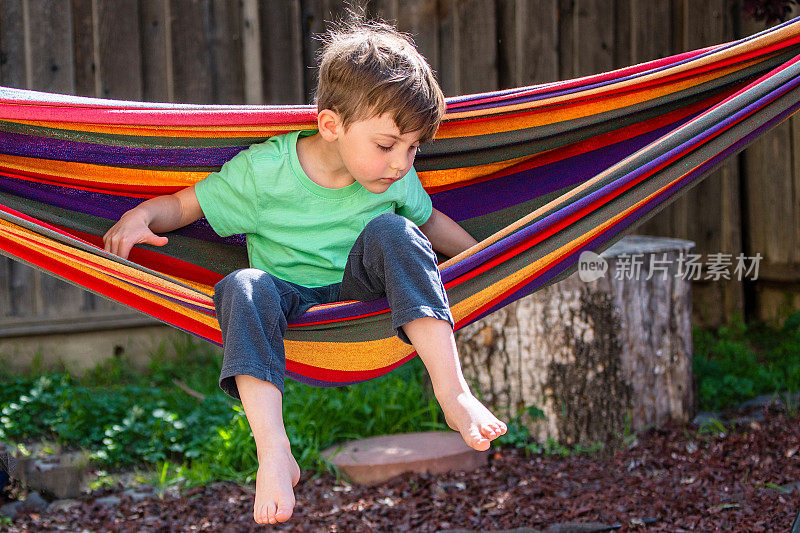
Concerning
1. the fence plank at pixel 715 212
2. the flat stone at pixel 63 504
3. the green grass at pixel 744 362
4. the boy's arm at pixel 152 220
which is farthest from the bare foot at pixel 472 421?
the fence plank at pixel 715 212

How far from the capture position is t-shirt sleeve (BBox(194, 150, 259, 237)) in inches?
75.4

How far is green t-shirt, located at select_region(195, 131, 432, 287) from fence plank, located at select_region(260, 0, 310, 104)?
1.98 meters

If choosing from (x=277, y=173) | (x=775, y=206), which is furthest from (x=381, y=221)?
(x=775, y=206)

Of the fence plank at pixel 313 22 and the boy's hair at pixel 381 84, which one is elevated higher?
the fence plank at pixel 313 22

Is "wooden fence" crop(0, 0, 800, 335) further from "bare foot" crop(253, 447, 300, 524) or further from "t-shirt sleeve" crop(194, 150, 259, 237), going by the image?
"bare foot" crop(253, 447, 300, 524)

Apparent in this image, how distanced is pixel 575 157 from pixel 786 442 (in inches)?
53.3

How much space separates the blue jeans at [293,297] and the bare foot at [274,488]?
13cm

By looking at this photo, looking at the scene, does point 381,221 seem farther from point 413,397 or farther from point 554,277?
point 413,397

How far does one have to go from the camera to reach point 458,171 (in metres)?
2.16

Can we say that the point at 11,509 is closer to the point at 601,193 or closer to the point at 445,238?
the point at 445,238

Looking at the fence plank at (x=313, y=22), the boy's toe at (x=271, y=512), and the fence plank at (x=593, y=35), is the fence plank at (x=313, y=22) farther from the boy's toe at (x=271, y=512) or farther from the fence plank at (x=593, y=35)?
the boy's toe at (x=271, y=512)

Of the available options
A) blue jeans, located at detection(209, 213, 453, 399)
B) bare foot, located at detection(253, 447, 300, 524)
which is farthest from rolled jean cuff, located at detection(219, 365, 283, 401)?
bare foot, located at detection(253, 447, 300, 524)

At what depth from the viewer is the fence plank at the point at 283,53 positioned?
3824 millimetres

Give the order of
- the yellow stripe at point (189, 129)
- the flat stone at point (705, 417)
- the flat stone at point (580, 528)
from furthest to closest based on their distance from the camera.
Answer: the flat stone at point (705, 417) → the flat stone at point (580, 528) → the yellow stripe at point (189, 129)
